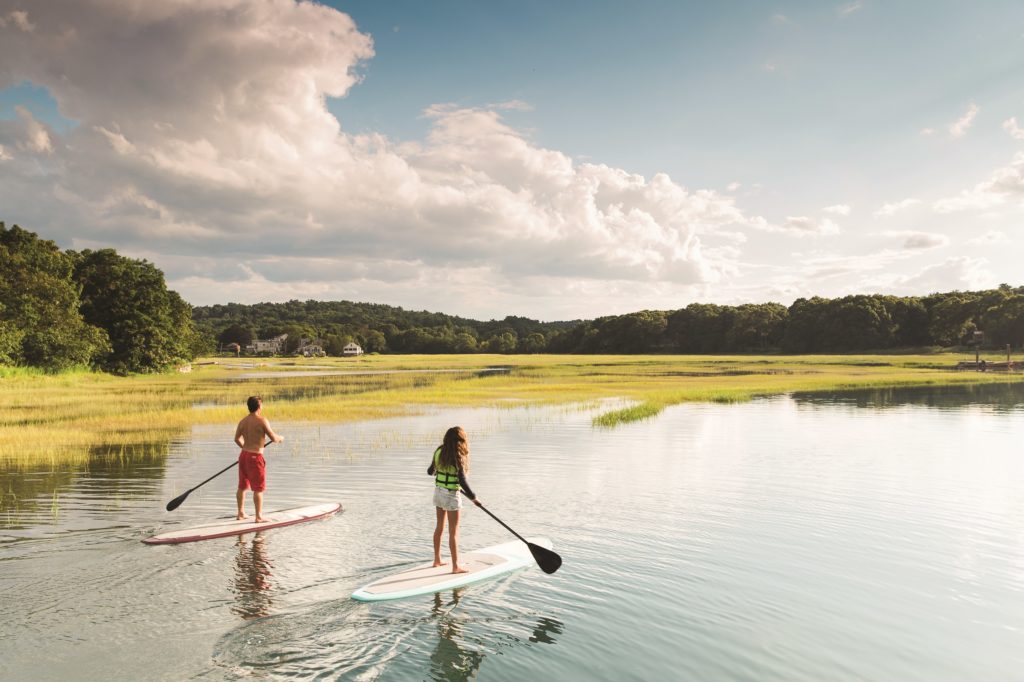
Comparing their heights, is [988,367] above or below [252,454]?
above

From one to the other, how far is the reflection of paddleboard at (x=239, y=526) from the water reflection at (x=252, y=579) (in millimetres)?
374

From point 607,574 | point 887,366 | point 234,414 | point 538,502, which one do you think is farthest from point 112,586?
point 887,366

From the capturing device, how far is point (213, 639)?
891 cm

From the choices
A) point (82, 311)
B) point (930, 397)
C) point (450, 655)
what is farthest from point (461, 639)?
point (82, 311)

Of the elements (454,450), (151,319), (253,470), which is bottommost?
(253,470)

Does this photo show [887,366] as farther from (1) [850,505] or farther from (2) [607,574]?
(2) [607,574]

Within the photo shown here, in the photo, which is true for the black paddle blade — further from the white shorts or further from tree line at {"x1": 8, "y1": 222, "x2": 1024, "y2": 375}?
tree line at {"x1": 8, "y1": 222, "x2": 1024, "y2": 375}

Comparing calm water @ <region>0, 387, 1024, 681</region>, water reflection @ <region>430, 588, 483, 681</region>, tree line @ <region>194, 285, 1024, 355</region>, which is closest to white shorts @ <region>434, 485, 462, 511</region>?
calm water @ <region>0, 387, 1024, 681</region>

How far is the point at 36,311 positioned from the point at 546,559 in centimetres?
6721

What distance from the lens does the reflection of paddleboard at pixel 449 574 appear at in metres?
10.3

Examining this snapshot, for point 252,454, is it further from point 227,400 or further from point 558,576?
point 227,400

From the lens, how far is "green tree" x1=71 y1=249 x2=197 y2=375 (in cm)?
7706

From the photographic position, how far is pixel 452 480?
11.4 meters

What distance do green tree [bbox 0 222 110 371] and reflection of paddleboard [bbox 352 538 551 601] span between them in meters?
60.1
